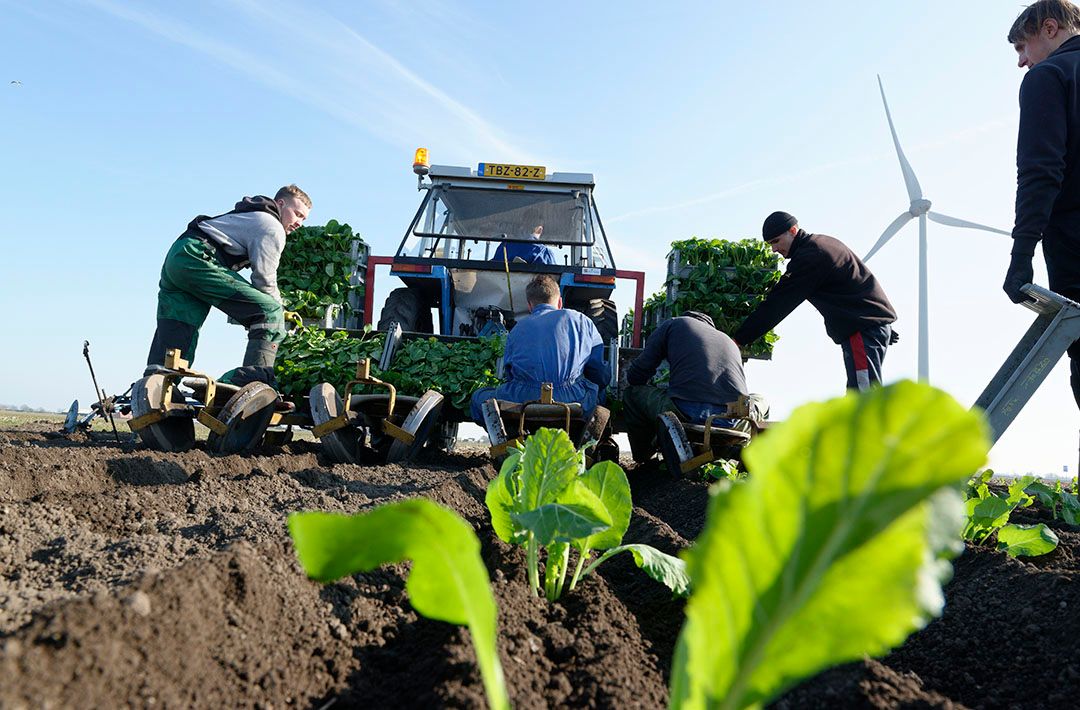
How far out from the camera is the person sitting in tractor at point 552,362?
198 inches

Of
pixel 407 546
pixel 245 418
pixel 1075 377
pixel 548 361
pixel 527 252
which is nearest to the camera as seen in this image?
pixel 407 546

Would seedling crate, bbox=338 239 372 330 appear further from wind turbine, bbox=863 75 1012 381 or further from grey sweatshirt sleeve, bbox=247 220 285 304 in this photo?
wind turbine, bbox=863 75 1012 381

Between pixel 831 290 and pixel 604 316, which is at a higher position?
pixel 831 290

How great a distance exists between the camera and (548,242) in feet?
26.2

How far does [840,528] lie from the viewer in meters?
0.60

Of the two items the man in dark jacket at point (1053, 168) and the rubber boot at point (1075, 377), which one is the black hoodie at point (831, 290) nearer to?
the man in dark jacket at point (1053, 168)

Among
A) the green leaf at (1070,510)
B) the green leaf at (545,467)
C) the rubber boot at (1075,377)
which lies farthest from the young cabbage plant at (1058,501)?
the green leaf at (545,467)

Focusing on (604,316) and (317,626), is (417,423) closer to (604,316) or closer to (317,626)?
(604,316)

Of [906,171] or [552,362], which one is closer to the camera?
[552,362]

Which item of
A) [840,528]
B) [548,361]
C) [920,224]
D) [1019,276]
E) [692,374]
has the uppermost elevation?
[920,224]

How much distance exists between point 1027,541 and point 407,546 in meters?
2.77

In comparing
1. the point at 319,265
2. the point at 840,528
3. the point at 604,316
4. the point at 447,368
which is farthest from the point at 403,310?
the point at 840,528

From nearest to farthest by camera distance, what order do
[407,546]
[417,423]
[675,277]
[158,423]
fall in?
[407,546]
[158,423]
[417,423]
[675,277]

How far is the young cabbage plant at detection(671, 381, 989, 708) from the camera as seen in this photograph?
1.86ft
